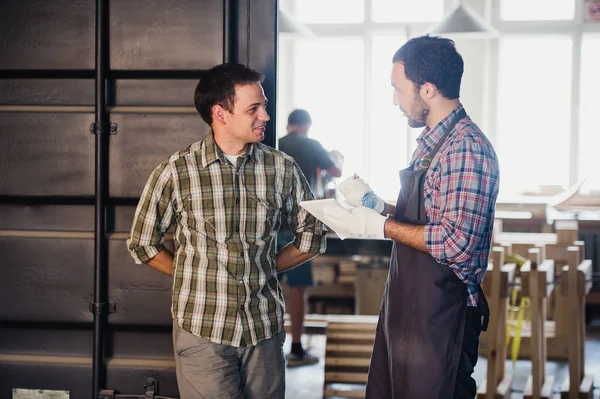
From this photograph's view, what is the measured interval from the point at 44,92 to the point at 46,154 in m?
0.22

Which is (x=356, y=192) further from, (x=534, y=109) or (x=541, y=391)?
(x=534, y=109)

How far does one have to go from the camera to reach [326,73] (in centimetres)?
1009

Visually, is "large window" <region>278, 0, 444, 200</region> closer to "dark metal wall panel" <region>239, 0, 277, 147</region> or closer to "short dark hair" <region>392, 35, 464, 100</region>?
"dark metal wall panel" <region>239, 0, 277, 147</region>

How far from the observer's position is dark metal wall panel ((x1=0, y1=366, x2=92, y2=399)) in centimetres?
314

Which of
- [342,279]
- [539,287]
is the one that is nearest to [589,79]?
[342,279]

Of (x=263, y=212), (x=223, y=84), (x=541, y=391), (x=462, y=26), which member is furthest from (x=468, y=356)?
(x=462, y=26)

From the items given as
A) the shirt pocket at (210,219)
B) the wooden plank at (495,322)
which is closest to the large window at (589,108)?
the wooden plank at (495,322)

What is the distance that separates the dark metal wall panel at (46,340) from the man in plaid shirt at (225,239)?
0.59 metres

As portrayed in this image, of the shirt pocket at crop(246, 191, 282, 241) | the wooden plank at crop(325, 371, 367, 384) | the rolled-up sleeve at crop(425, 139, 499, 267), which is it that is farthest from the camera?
the wooden plank at crop(325, 371, 367, 384)

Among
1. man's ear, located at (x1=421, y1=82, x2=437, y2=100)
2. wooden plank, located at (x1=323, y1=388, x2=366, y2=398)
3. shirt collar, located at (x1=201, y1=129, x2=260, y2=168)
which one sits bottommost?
wooden plank, located at (x1=323, y1=388, x2=366, y2=398)

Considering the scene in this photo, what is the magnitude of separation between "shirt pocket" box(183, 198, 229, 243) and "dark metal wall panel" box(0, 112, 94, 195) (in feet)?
2.06

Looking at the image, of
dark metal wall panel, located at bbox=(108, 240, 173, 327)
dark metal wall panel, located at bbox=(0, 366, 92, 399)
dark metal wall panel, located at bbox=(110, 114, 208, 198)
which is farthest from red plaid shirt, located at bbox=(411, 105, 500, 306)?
dark metal wall panel, located at bbox=(0, 366, 92, 399)

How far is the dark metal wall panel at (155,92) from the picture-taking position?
121 inches

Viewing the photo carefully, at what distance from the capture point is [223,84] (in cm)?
269
